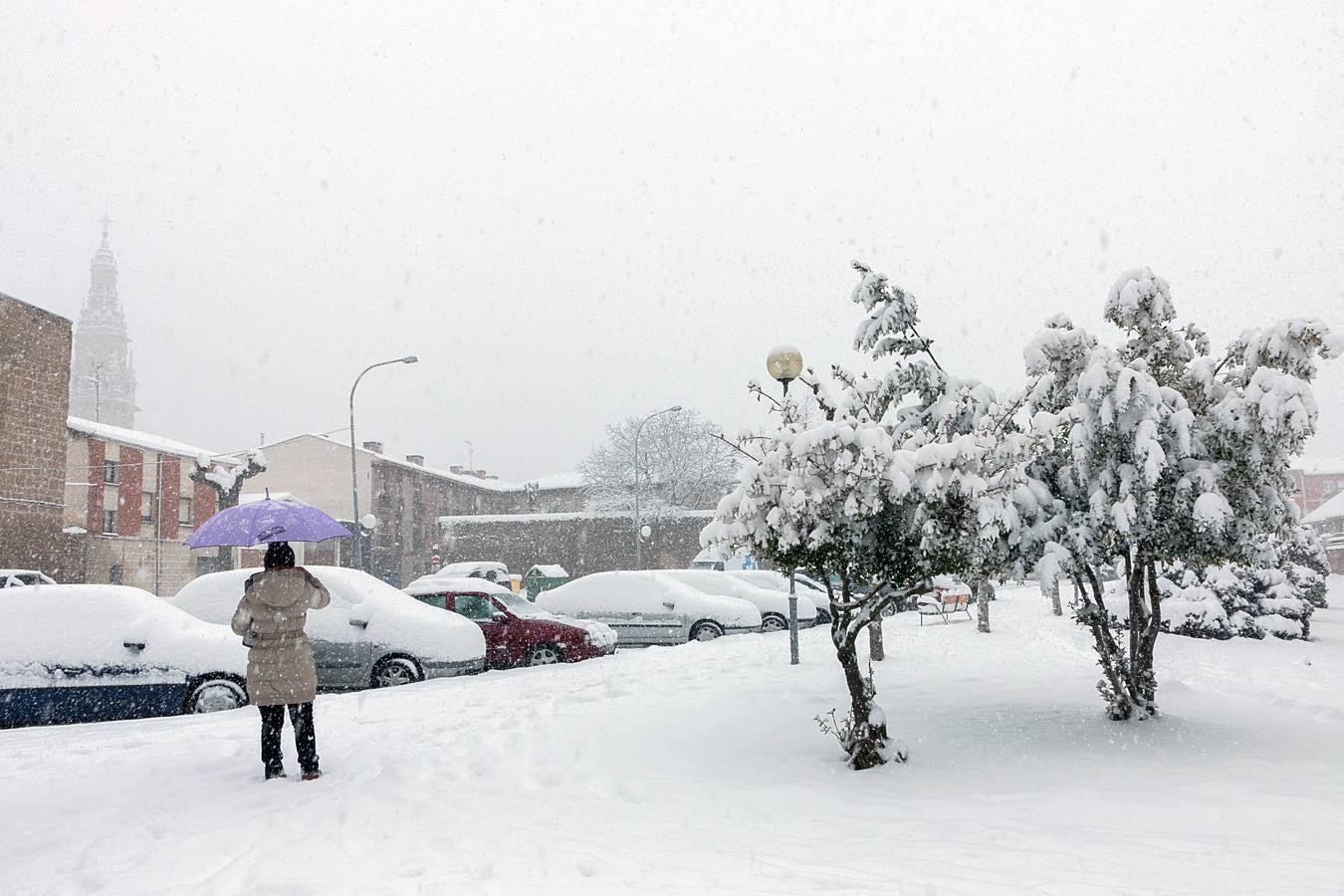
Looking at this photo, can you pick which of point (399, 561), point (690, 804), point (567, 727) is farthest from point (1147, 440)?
point (399, 561)

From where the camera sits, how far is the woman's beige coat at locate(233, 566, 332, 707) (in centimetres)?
623

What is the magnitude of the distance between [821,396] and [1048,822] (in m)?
3.14

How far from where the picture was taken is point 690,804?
5617 millimetres

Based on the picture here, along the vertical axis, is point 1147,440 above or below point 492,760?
above

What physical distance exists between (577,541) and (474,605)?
132 feet

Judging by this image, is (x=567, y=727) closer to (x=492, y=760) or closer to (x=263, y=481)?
(x=492, y=760)

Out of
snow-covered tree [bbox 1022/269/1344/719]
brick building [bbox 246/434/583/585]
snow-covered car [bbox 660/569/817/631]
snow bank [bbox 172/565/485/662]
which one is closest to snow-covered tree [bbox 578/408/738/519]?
brick building [bbox 246/434/583/585]

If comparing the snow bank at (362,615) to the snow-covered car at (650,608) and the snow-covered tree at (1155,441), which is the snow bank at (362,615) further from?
the snow-covered tree at (1155,441)

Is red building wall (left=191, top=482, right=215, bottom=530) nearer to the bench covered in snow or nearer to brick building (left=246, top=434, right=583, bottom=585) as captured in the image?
brick building (left=246, top=434, right=583, bottom=585)

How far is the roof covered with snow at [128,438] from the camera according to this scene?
4032 cm

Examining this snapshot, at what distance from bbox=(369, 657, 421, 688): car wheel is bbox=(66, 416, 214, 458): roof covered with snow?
3370 centimetres

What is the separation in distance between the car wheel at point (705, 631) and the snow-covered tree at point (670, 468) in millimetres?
37627

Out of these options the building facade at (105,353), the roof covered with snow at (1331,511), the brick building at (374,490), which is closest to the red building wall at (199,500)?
the brick building at (374,490)

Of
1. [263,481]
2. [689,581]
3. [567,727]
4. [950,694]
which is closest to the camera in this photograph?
[567,727]
